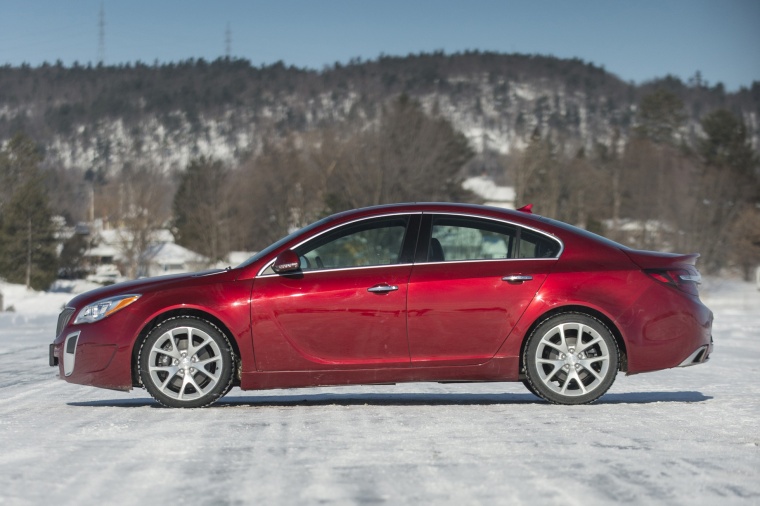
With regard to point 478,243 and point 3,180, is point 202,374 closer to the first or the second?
point 478,243

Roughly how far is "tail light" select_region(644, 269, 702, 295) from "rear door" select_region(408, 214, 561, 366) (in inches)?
32.3

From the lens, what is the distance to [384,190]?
7944 centimetres

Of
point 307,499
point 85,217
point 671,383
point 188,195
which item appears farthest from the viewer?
point 85,217

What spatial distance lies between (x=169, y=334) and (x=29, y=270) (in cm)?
7737

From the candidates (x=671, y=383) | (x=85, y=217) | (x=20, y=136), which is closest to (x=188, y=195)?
(x=20, y=136)

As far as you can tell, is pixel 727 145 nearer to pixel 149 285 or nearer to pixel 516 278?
pixel 516 278

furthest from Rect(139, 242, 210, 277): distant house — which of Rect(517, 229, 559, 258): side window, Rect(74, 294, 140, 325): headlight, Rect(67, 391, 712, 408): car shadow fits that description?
Rect(517, 229, 559, 258): side window

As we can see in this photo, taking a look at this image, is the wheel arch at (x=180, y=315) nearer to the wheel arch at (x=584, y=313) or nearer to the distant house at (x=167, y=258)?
the wheel arch at (x=584, y=313)

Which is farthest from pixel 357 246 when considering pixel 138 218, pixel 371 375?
pixel 138 218

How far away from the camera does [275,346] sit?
7773 mm

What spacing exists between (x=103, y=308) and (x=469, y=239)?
2.72m

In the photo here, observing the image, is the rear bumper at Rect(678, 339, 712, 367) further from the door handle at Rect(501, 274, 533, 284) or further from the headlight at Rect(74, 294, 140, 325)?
the headlight at Rect(74, 294, 140, 325)

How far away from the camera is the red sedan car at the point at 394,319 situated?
778 cm

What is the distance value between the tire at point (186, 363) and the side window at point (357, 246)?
0.84 meters
